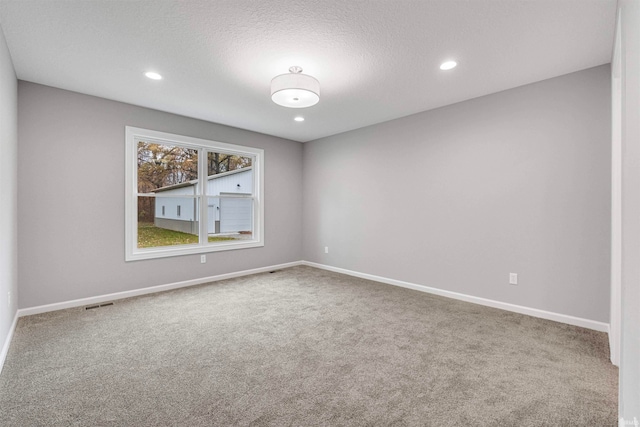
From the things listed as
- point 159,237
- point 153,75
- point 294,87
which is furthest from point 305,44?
point 159,237

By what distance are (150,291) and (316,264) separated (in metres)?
2.85

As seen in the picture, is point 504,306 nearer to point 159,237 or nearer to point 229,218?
point 229,218

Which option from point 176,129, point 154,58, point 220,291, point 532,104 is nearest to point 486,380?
point 532,104

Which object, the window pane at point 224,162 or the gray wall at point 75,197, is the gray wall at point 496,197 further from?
the gray wall at point 75,197

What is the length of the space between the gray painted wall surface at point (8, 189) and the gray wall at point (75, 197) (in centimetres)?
15

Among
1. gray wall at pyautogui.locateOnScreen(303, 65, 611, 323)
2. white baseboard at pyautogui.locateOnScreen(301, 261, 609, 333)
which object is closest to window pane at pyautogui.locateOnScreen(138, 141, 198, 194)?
gray wall at pyautogui.locateOnScreen(303, 65, 611, 323)

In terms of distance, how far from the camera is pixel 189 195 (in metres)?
4.52

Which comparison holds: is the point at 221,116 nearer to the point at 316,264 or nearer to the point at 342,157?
the point at 342,157

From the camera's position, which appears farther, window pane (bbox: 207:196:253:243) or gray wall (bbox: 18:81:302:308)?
window pane (bbox: 207:196:253:243)

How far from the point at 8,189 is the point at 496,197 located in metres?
4.93

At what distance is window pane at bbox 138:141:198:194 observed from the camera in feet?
13.6

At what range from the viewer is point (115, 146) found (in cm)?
A: 377

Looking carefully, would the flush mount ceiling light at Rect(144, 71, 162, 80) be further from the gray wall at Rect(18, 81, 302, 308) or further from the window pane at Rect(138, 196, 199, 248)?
the window pane at Rect(138, 196, 199, 248)

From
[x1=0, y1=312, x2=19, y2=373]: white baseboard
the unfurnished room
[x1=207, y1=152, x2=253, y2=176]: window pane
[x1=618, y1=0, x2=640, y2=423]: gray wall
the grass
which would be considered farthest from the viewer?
[x1=207, y1=152, x2=253, y2=176]: window pane
